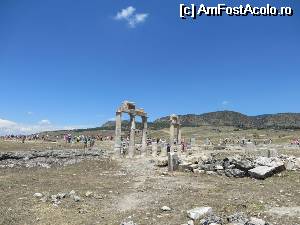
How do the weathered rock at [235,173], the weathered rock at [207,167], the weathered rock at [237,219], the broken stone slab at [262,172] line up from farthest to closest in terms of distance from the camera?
the weathered rock at [207,167] < the weathered rock at [235,173] < the broken stone slab at [262,172] < the weathered rock at [237,219]

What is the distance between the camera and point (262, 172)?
24766 mm

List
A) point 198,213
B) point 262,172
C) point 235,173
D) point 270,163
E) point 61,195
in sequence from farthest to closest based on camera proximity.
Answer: point 270,163, point 235,173, point 262,172, point 61,195, point 198,213

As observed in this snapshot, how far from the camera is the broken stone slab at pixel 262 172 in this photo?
24.7 metres

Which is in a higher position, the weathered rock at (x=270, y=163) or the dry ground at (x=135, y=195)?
the weathered rock at (x=270, y=163)

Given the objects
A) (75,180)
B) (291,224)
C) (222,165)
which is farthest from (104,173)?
(291,224)

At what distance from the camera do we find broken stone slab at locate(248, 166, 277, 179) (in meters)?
24.7

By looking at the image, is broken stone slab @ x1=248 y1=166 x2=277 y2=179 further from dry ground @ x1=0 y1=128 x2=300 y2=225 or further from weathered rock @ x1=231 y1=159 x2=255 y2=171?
weathered rock @ x1=231 y1=159 x2=255 y2=171

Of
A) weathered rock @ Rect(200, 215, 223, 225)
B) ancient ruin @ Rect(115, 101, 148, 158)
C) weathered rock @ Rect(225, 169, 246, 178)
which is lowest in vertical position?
weathered rock @ Rect(200, 215, 223, 225)

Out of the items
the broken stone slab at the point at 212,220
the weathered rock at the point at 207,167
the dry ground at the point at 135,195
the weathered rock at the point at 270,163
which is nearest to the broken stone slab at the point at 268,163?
the weathered rock at the point at 270,163

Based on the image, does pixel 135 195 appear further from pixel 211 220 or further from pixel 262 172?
pixel 262 172

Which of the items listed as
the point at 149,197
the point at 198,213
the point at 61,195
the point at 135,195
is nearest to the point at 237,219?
the point at 198,213

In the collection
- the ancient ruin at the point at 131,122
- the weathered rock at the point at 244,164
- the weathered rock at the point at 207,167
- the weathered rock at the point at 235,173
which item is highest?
the ancient ruin at the point at 131,122

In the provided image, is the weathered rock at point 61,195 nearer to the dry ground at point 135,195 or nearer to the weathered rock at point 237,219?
the dry ground at point 135,195

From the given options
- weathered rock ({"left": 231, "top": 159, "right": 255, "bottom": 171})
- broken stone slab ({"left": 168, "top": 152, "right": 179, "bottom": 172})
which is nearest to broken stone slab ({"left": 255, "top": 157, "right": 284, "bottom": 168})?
weathered rock ({"left": 231, "top": 159, "right": 255, "bottom": 171})
